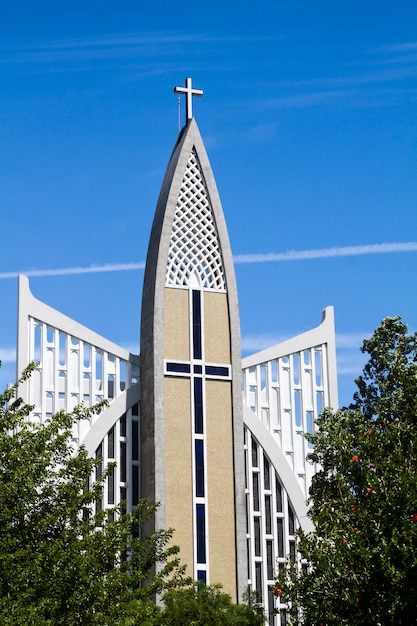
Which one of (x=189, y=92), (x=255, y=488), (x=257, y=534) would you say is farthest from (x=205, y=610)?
(x=189, y=92)

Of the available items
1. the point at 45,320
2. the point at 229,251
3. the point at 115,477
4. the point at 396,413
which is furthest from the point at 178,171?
the point at 396,413

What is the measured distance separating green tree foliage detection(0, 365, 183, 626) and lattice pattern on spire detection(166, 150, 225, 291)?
1986 centimetres

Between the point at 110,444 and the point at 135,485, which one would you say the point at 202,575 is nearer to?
the point at 135,485

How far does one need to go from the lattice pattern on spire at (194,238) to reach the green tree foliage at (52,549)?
65.2 ft

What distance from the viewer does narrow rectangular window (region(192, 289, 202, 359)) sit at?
126 ft

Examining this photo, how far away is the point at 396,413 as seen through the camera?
2894cm

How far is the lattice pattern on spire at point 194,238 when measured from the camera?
39.5 m

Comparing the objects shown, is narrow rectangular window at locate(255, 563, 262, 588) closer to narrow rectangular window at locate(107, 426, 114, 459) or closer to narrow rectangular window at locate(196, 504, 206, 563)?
narrow rectangular window at locate(196, 504, 206, 563)

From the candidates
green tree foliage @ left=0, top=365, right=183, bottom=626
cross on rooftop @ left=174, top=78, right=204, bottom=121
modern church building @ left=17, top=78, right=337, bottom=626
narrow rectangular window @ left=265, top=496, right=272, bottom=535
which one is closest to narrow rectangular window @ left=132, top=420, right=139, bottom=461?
modern church building @ left=17, top=78, right=337, bottom=626

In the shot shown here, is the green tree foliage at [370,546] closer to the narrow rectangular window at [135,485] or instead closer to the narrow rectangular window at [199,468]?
the narrow rectangular window at [199,468]

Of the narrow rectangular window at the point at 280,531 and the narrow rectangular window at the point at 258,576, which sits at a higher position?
the narrow rectangular window at the point at 280,531

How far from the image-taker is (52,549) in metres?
17.6

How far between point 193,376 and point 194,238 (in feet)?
16.0

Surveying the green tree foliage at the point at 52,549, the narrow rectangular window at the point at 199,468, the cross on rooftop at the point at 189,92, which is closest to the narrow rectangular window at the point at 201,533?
the narrow rectangular window at the point at 199,468
